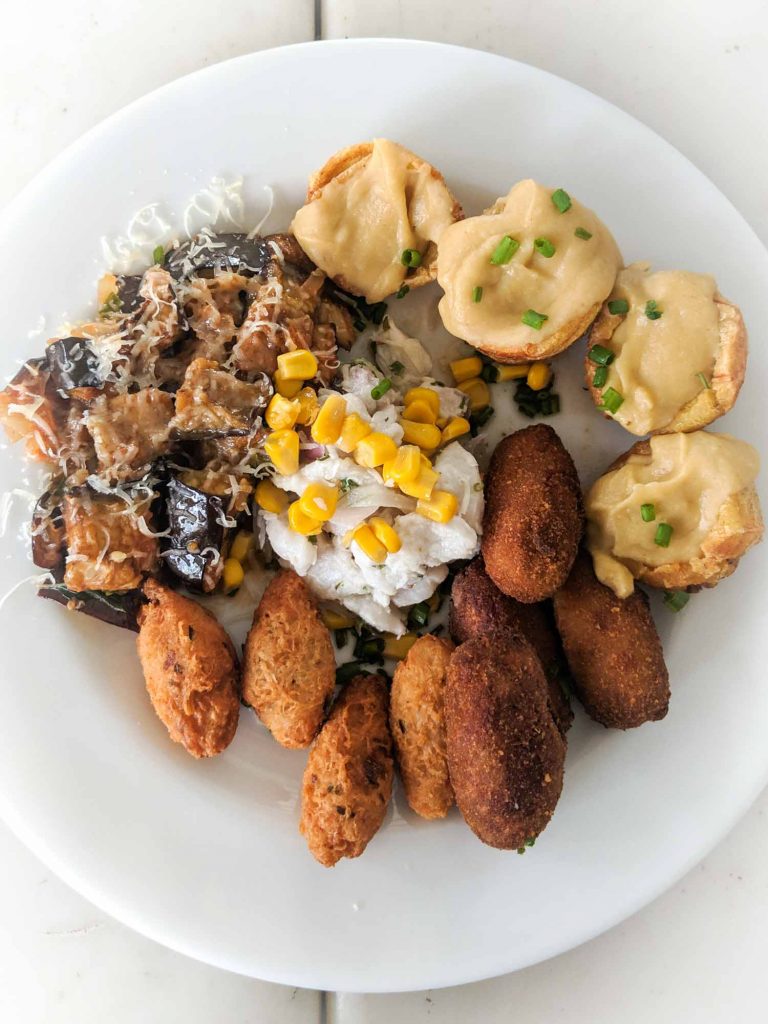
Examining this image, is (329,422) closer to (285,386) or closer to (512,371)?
(285,386)

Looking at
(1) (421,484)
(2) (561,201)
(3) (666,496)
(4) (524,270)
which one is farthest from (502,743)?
(2) (561,201)

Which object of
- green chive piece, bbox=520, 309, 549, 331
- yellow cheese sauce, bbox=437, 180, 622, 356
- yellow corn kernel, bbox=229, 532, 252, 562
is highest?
yellow cheese sauce, bbox=437, 180, 622, 356

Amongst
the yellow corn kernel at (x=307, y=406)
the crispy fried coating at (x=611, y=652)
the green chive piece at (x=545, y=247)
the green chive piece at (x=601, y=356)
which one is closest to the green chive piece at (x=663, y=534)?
the crispy fried coating at (x=611, y=652)

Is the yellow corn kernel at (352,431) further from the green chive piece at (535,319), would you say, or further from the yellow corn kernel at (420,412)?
the green chive piece at (535,319)

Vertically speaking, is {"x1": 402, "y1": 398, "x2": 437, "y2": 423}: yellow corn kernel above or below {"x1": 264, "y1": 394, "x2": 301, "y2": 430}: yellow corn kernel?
below

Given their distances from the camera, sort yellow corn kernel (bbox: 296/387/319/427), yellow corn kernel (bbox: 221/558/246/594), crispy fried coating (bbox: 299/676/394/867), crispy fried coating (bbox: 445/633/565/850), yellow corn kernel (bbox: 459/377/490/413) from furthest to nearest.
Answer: yellow corn kernel (bbox: 459/377/490/413), yellow corn kernel (bbox: 221/558/246/594), yellow corn kernel (bbox: 296/387/319/427), crispy fried coating (bbox: 299/676/394/867), crispy fried coating (bbox: 445/633/565/850)

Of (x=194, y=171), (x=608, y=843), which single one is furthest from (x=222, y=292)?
(x=608, y=843)

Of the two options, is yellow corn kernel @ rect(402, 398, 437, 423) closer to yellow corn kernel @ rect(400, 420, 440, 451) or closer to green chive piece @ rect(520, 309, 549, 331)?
yellow corn kernel @ rect(400, 420, 440, 451)

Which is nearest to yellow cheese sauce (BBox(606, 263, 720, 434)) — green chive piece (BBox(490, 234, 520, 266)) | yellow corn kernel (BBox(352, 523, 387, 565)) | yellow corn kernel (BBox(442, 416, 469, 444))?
green chive piece (BBox(490, 234, 520, 266))

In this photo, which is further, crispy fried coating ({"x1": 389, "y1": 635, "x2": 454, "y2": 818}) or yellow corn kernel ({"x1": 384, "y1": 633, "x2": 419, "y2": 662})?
yellow corn kernel ({"x1": 384, "y1": 633, "x2": 419, "y2": 662})
